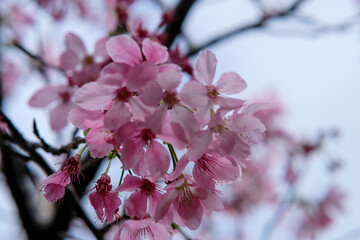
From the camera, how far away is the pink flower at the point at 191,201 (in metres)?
0.94

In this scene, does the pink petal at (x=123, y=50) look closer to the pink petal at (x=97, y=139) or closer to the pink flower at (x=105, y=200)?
the pink petal at (x=97, y=139)

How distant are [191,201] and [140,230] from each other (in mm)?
216

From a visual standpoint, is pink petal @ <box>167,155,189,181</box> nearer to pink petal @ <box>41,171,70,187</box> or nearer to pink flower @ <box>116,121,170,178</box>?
pink flower @ <box>116,121,170,178</box>

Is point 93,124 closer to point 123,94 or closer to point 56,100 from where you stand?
point 123,94

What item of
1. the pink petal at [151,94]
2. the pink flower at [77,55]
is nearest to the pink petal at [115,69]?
the pink petal at [151,94]

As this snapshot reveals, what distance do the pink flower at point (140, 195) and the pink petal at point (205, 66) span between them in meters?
0.34

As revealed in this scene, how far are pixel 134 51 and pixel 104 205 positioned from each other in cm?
47

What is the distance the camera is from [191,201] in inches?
38.7

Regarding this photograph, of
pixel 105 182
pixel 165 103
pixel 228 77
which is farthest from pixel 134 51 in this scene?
pixel 105 182

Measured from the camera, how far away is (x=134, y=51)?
0.90m

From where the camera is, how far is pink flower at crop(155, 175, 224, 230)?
94cm

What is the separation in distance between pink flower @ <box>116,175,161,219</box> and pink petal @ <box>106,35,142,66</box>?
351 millimetres

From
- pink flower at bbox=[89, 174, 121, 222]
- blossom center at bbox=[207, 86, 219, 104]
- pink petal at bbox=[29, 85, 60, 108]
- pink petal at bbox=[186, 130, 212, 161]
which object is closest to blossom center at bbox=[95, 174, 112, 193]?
pink flower at bbox=[89, 174, 121, 222]

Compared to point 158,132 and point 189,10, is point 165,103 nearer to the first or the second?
point 158,132
